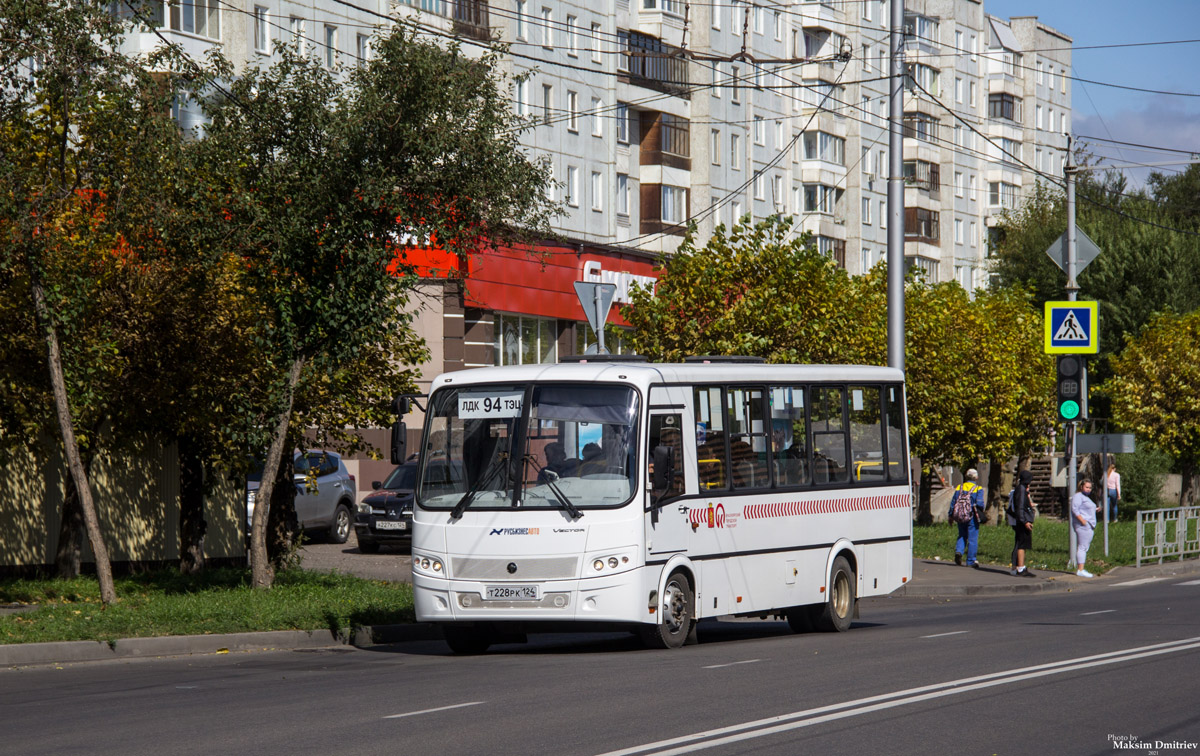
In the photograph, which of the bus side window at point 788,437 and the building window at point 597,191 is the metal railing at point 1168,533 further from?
the building window at point 597,191

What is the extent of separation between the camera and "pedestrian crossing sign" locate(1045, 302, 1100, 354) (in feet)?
93.1

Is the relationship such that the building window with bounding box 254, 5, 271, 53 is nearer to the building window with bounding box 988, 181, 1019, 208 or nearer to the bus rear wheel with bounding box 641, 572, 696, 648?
the bus rear wheel with bounding box 641, 572, 696, 648

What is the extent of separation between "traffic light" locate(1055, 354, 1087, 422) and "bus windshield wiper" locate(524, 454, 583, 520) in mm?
15394

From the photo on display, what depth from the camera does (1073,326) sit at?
2845 cm

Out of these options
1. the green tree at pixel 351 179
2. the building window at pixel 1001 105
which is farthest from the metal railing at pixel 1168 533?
the building window at pixel 1001 105

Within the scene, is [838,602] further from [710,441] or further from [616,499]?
[616,499]

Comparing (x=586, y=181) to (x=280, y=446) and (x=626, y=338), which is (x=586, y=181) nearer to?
(x=626, y=338)

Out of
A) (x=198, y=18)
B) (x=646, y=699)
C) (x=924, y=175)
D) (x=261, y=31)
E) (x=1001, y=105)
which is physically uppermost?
(x=1001, y=105)

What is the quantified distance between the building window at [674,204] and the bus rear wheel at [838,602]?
126 ft

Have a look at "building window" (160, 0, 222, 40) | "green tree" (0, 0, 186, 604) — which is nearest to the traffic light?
"green tree" (0, 0, 186, 604)

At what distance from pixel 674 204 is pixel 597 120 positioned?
4.77 meters

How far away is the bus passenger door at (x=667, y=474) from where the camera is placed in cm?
1498

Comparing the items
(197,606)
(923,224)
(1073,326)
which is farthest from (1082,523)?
(923,224)

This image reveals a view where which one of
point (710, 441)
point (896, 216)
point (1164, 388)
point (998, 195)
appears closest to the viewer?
point (710, 441)
